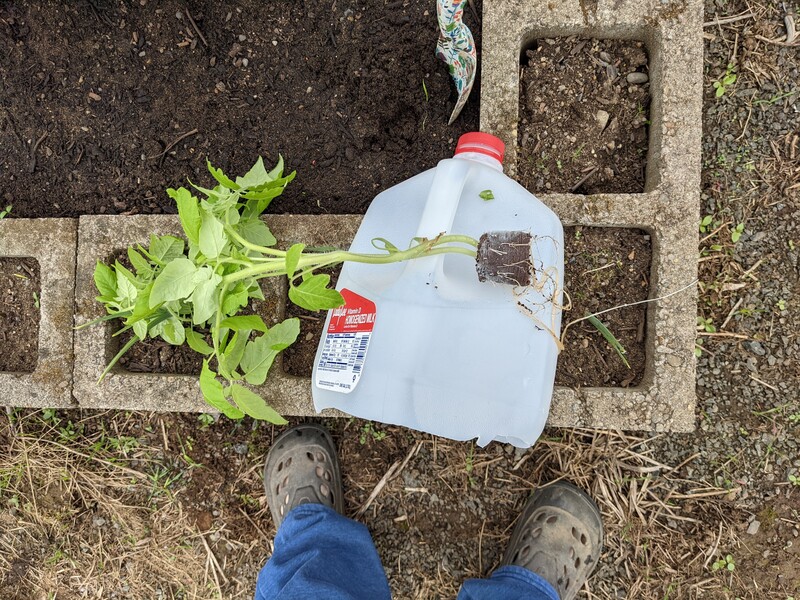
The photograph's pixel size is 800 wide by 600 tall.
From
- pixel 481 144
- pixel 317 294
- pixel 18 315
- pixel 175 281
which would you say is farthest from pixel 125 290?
pixel 481 144

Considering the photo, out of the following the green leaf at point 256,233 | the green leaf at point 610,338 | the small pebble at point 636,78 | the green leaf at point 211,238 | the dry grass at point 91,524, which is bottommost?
the dry grass at point 91,524

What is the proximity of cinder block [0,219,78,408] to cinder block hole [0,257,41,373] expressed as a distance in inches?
3.4

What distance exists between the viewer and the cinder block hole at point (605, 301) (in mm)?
1435

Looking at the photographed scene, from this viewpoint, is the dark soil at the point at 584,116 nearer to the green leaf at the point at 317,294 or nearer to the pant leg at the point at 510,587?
the green leaf at the point at 317,294

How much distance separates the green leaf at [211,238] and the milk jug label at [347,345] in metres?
0.37

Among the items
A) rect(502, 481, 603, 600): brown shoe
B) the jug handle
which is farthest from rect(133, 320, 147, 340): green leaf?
rect(502, 481, 603, 600): brown shoe

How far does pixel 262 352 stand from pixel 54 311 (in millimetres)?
834

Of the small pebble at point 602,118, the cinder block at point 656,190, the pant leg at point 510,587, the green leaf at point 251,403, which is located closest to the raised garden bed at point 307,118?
the cinder block at point 656,190

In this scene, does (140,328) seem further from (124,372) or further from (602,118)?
(602,118)

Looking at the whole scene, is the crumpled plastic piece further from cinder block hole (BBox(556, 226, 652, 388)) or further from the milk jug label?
the milk jug label

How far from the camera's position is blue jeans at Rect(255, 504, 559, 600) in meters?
1.51

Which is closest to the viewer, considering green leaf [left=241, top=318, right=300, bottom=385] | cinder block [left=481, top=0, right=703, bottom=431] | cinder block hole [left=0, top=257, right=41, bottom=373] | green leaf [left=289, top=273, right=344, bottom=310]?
green leaf [left=289, top=273, right=344, bottom=310]

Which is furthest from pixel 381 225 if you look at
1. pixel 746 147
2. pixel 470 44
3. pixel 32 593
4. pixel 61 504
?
pixel 32 593

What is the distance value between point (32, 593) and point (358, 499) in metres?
1.21
